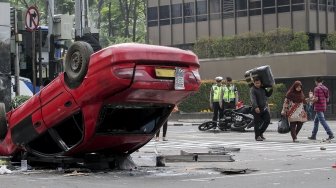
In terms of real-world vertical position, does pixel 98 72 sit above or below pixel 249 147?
above

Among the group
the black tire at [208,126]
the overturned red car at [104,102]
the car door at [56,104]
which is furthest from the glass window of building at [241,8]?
the car door at [56,104]

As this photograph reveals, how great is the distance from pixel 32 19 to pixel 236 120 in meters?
10.2

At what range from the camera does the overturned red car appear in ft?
32.3

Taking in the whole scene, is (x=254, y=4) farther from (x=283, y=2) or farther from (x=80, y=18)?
(x=80, y=18)

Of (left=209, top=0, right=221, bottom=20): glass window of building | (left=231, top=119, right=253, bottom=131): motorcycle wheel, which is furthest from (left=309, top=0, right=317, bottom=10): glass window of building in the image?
(left=231, top=119, right=253, bottom=131): motorcycle wheel

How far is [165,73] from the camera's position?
1013cm

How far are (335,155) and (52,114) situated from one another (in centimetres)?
606

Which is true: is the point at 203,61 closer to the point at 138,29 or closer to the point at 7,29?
the point at 138,29

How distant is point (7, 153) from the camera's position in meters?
11.8

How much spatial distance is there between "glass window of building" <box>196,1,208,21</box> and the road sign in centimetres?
4097

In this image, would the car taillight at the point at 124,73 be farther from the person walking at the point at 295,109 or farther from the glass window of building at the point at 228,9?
the glass window of building at the point at 228,9

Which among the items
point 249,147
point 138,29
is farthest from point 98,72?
point 138,29

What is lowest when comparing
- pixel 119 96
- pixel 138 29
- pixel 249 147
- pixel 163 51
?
pixel 249 147

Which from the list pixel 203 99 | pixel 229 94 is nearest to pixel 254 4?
pixel 203 99
